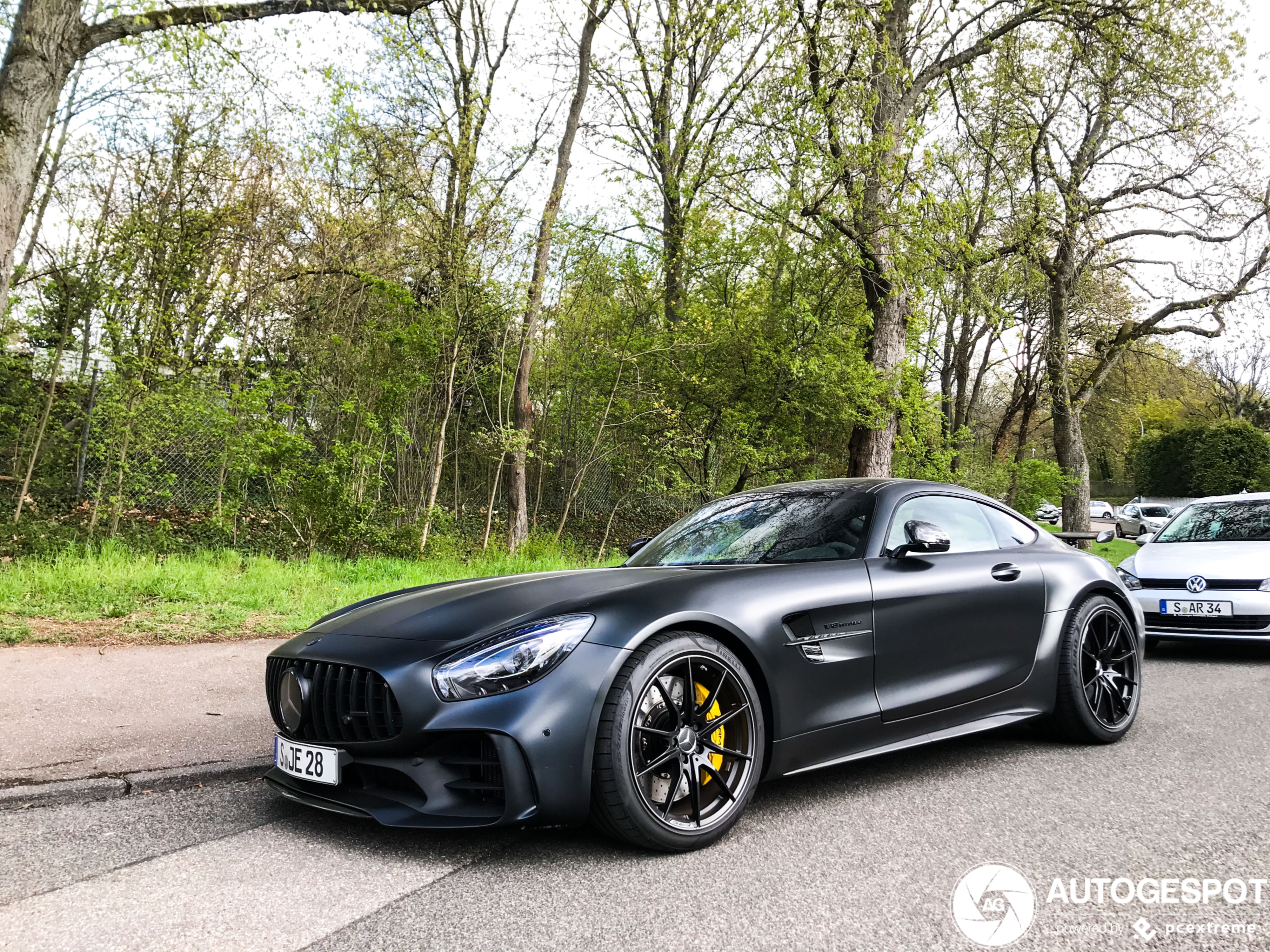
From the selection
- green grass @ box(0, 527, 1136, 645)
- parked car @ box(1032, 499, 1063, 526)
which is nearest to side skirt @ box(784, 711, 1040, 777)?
green grass @ box(0, 527, 1136, 645)

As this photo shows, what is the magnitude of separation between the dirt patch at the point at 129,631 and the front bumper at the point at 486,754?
452 cm

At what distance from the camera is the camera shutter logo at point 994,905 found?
2.62 m

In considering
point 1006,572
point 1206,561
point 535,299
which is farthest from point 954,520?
point 535,299

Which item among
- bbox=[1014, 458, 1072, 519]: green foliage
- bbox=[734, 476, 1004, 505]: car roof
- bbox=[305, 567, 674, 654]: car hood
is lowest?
bbox=[305, 567, 674, 654]: car hood

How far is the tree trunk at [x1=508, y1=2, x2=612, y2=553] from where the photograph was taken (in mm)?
13336

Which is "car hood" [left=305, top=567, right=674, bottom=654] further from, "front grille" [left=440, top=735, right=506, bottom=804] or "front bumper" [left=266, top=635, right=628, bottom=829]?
"front grille" [left=440, top=735, right=506, bottom=804]

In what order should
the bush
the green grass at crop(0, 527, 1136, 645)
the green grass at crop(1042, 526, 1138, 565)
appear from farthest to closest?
1. the bush
2. the green grass at crop(1042, 526, 1138, 565)
3. the green grass at crop(0, 527, 1136, 645)

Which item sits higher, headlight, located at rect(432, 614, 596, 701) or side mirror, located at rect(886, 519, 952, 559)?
side mirror, located at rect(886, 519, 952, 559)

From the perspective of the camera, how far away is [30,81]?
8.61 metres

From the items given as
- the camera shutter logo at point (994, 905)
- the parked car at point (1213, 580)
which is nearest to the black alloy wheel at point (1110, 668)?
the camera shutter logo at point (994, 905)

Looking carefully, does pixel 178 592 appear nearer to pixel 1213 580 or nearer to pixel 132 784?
pixel 132 784

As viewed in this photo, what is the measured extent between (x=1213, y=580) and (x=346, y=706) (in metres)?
7.54

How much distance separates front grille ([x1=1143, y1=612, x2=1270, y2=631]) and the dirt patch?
23.5 feet

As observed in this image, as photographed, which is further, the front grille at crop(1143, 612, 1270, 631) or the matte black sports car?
the front grille at crop(1143, 612, 1270, 631)
